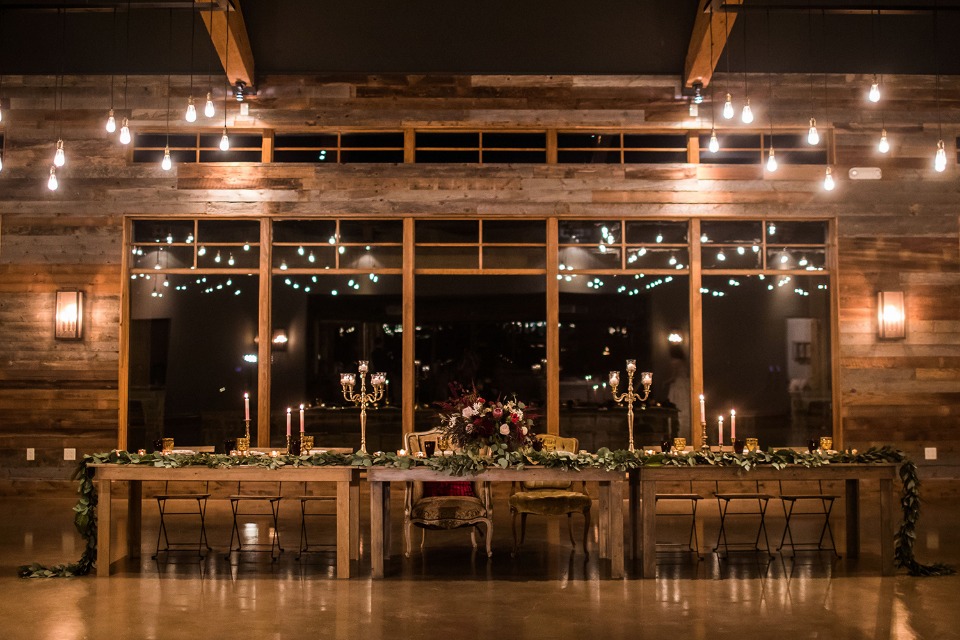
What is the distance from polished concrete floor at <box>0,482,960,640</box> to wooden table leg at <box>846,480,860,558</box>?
12cm

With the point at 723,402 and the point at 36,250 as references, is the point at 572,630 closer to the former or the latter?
the point at 723,402

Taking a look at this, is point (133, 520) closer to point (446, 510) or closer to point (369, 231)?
point (446, 510)

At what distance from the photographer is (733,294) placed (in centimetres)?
993

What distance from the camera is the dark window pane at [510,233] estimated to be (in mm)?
9914

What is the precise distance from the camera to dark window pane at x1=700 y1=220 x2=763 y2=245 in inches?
392

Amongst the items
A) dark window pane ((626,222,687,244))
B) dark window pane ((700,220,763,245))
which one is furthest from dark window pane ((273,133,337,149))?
dark window pane ((700,220,763,245))

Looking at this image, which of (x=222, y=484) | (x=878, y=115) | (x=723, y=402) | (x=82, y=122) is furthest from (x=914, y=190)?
(x=82, y=122)

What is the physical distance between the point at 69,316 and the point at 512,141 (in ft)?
16.1

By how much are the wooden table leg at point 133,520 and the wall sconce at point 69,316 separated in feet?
10.5

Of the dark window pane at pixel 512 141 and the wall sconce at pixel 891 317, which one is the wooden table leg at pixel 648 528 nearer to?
the wall sconce at pixel 891 317

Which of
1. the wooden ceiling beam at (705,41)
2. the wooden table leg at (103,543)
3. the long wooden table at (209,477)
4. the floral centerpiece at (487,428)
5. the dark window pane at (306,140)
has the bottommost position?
the wooden table leg at (103,543)

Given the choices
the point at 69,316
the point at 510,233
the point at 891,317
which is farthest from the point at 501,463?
the point at 69,316

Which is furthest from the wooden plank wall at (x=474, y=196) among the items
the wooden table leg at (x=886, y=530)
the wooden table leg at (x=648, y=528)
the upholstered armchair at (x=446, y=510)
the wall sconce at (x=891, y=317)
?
the wooden table leg at (x=648, y=528)

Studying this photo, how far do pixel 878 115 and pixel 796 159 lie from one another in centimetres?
96
